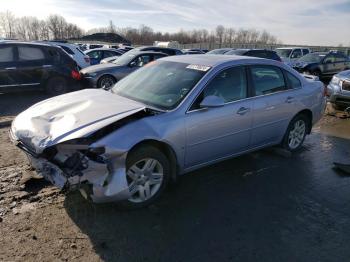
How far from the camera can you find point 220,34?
12475cm

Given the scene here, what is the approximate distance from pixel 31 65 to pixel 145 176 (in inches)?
312

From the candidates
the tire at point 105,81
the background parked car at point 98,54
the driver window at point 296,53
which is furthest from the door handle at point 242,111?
the driver window at point 296,53

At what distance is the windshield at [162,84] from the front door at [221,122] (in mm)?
228

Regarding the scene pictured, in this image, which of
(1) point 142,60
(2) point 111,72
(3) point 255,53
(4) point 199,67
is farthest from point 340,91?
(3) point 255,53

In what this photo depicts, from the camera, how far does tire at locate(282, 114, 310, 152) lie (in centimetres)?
591

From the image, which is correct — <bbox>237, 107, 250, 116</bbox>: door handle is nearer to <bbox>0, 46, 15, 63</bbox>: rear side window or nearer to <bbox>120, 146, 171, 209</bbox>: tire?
<bbox>120, 146, 171, 209</bbox>: tire

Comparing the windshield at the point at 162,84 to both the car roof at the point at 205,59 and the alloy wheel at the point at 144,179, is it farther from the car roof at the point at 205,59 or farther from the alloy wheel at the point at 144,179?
the alloy wheel at the point at 144,179

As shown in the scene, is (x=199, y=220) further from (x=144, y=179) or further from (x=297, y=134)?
(x=297, y=134)

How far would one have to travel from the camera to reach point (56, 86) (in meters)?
11.0

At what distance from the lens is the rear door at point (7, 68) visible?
392 inches

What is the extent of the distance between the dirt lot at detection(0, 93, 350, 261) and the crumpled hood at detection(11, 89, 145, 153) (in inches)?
32.0

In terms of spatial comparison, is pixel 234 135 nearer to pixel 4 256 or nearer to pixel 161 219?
pixel 161 219

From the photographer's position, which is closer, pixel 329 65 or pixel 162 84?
pixel 162 84

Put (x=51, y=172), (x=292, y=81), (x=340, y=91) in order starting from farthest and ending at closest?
(x=340, y=91) < (x=292, y=81) < (x=51, y=172)
